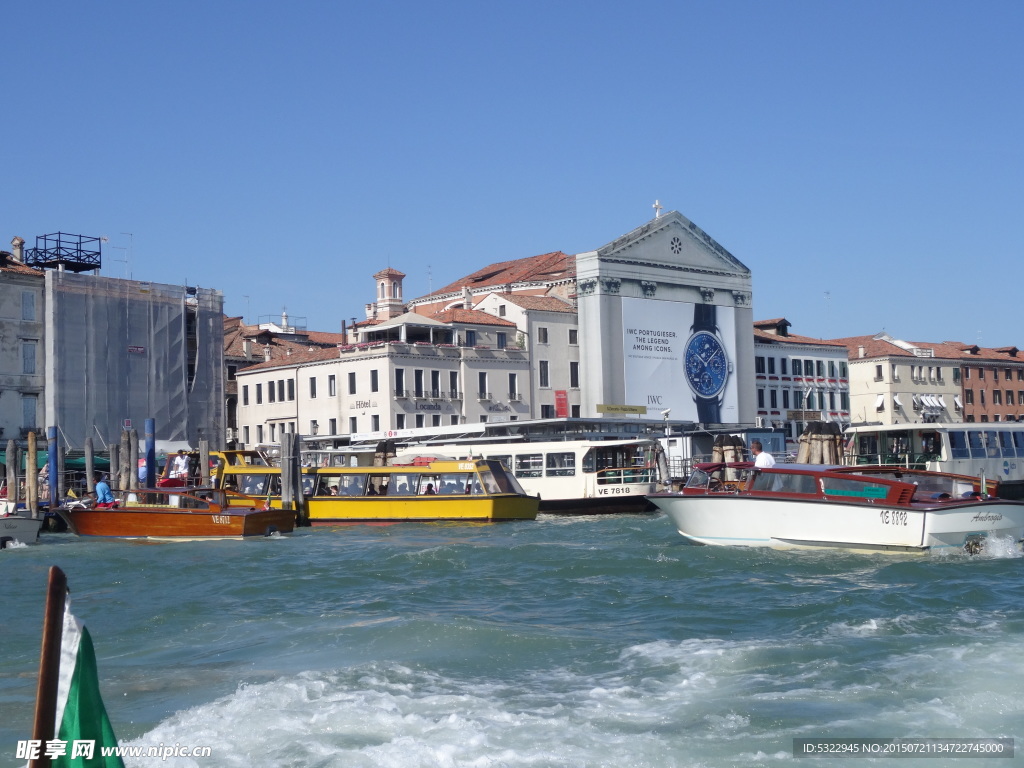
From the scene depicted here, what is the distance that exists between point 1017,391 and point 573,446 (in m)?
53.4

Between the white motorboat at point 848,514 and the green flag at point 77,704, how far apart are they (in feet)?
52.5

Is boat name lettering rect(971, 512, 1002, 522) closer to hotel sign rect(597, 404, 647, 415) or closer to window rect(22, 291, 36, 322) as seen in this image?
window rect(22, 291, 36, 322)

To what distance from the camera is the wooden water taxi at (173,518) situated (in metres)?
25.8

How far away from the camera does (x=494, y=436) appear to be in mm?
42688

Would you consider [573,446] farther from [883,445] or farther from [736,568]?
[736,568]

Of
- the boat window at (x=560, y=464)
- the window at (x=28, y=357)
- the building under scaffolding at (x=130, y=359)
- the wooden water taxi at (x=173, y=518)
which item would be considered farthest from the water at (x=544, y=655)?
the building under scaffolding at (x=130, y=359)

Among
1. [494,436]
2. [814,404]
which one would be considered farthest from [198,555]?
[814,404]

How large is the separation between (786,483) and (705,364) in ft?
140

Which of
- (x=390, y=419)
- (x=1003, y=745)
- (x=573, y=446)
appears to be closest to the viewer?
(x=1003, y=745)

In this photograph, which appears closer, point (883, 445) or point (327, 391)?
point (883, 445)

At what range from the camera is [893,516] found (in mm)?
18688

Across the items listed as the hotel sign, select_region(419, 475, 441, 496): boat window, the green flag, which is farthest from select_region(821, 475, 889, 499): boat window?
the hotel sign

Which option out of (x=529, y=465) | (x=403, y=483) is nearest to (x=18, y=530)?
(x=403, y=483)

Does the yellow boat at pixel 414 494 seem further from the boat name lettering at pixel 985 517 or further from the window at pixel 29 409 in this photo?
the window at pixel 29 409
